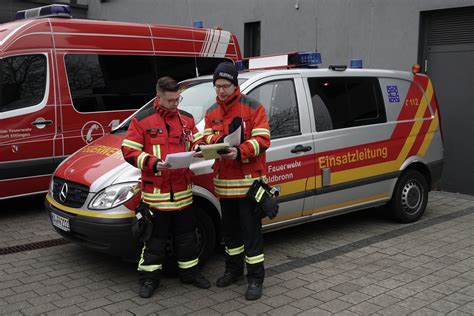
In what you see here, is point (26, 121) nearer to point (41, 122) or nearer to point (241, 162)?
point (41, 122)

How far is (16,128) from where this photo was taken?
6.56 meters

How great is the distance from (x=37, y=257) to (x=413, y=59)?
6529 millimetres

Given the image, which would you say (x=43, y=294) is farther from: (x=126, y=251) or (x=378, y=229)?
(x=378, y=229)

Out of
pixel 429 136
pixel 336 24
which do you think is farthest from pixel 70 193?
pixel 336 24

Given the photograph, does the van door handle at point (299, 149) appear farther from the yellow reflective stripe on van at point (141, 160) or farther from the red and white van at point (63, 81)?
the red and white van at point (63, 81)

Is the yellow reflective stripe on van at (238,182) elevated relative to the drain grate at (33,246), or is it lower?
elevated

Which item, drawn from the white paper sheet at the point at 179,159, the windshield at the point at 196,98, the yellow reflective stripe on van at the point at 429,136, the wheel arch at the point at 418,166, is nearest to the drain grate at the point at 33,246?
the windshield at the point at 196,98

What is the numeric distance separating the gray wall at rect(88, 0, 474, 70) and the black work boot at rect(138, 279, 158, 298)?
237 inches

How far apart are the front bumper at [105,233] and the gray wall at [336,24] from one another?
19.2 feet

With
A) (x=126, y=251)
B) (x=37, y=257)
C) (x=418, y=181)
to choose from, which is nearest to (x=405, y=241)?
(x=418, y=181)

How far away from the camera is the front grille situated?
182 inches

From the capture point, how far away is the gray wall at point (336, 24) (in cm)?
871

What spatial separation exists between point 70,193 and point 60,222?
29cm

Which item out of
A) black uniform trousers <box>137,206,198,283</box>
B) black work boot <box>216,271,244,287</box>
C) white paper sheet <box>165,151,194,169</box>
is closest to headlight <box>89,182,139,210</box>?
black uniform trousers <box>137,206,198,283</box>
